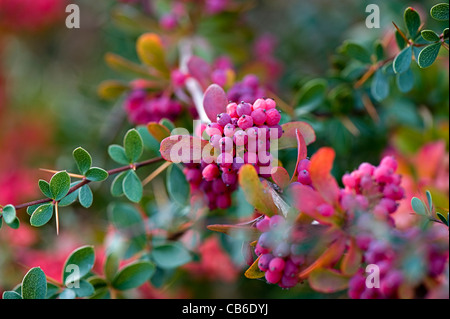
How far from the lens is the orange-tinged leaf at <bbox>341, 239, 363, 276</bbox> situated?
693mm

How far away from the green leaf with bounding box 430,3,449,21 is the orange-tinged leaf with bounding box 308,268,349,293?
505mm

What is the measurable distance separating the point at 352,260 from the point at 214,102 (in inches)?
14.2

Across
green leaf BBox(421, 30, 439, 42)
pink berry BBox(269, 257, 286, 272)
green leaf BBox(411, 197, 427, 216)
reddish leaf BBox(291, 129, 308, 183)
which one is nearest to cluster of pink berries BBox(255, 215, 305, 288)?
Result: pink berry BBox(269, 257, 286, 272)

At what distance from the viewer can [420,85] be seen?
1369 millimetres

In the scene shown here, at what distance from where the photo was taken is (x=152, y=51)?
1.22 metres

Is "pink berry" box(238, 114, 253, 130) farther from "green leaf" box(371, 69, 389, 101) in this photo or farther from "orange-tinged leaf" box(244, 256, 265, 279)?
"green leaf" box(371, 69, 389, 101)

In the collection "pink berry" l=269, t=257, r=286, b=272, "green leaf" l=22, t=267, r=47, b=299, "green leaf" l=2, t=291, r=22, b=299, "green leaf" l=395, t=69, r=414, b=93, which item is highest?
"green leaf" l=395, t=69, r=414, b=93

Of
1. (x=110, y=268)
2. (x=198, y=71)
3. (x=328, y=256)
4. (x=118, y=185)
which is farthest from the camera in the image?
(x=198, y=71)

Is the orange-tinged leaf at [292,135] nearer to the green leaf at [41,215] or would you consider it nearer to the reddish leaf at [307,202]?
the reddish leaf at [307,202]

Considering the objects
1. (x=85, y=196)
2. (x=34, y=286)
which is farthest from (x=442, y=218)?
(x=34, y=286)

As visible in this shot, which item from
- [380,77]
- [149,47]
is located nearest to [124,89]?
[149,47]

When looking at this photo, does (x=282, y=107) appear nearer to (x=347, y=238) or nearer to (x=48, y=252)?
(x=347, y=238)

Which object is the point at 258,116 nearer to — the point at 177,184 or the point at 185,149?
the point at 185,149
